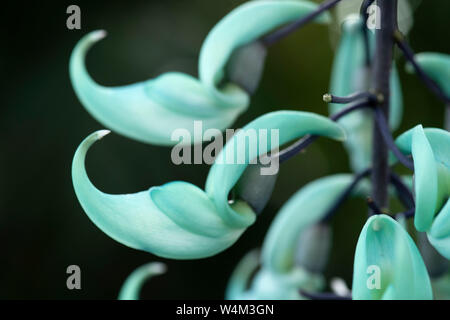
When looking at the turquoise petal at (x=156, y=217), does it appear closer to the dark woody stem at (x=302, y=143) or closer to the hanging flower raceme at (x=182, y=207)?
the hanging flower raceme at (x=182, y=207)

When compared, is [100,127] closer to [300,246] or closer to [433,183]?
[300,246]

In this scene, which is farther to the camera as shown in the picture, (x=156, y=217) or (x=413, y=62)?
(x=413, y=62)

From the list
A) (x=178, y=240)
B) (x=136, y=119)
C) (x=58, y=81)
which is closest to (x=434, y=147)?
(x=178, y=240)

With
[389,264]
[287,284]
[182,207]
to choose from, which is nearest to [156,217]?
[182,207]

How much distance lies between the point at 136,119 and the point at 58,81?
1277 mm

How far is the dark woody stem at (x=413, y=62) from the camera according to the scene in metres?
0.83

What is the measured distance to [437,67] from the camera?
930mm

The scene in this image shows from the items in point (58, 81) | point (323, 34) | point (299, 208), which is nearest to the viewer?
point (299, 208)

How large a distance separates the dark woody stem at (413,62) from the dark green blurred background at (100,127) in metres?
1.27

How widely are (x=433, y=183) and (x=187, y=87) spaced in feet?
1.22

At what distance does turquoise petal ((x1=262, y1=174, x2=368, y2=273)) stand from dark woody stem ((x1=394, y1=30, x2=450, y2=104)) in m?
0.20
